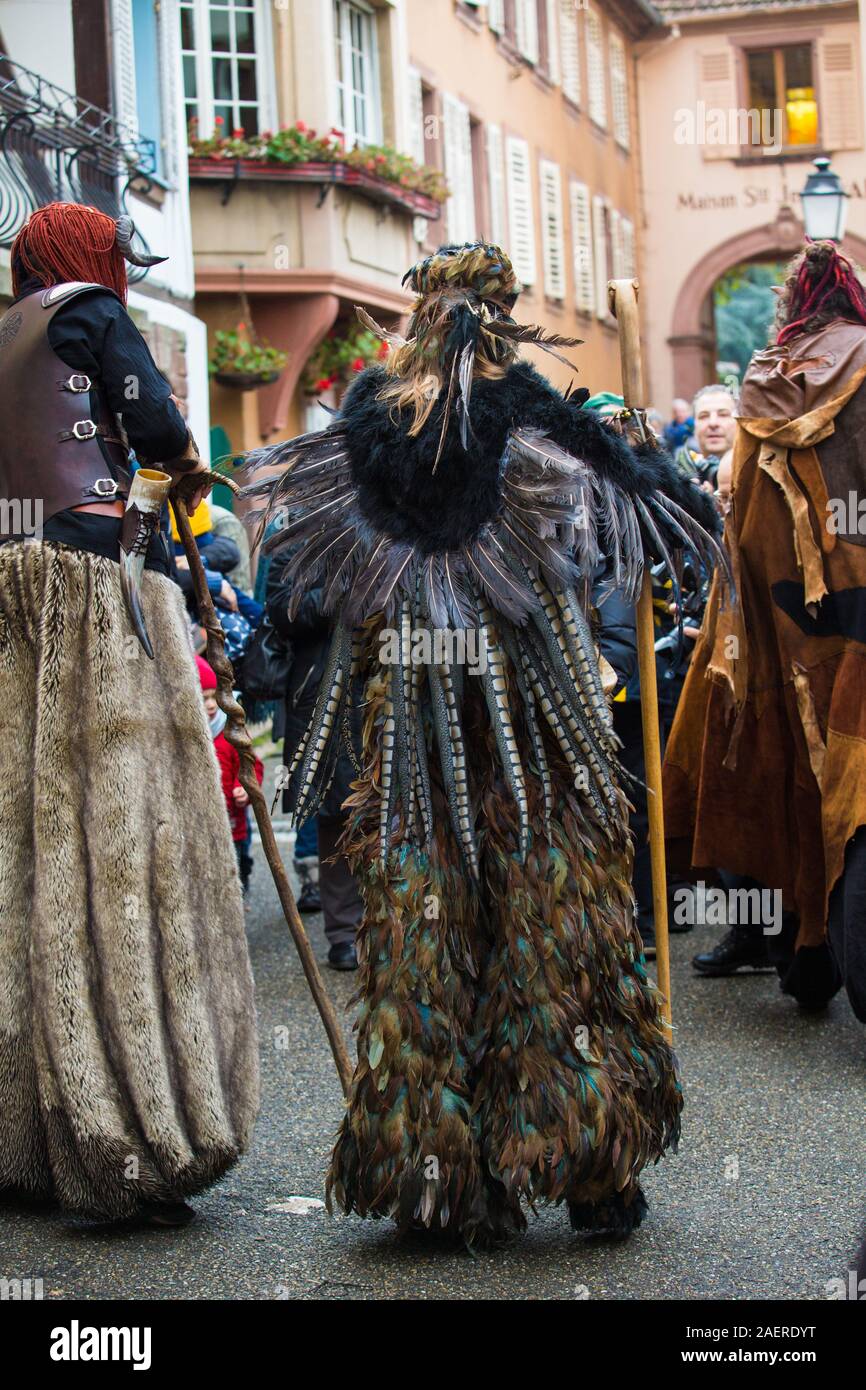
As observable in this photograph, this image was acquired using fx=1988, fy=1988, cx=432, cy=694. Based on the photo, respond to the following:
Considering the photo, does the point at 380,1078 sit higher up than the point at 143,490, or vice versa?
the point at 143,490

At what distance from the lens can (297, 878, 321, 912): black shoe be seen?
862 centimetres

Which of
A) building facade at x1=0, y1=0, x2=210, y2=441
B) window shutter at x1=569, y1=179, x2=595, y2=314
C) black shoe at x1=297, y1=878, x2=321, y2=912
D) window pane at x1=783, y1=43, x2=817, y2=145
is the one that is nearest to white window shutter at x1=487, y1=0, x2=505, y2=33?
window shutter at x1=569, y1=179, x2=595, y2=314

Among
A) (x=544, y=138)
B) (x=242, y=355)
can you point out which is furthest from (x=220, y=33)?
(x=544, y=138)

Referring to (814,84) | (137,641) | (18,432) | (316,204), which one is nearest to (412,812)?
(137,641)

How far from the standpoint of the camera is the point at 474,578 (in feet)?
13.5

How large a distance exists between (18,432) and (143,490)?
1.04ft

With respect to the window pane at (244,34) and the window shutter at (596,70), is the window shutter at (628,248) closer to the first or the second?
the window shutter at (596,70)

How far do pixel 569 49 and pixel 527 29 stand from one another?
369 centimetres

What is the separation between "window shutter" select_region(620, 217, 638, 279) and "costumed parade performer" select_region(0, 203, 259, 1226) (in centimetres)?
3088

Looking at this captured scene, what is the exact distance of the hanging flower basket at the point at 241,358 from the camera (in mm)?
17219

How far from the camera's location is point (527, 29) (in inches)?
1056

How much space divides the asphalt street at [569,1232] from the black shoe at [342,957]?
1.53 metres

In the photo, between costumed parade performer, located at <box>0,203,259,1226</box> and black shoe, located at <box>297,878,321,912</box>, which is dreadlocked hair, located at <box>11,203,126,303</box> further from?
black shoe, located at <box>297,878,321,912</box>

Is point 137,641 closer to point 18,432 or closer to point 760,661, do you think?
point 18,432
